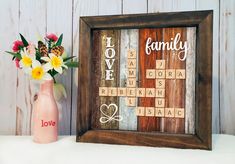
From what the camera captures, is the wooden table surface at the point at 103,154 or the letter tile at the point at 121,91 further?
the letter tile at the point at 121,91

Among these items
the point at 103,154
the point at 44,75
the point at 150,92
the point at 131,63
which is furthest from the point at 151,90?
the point at 44,75

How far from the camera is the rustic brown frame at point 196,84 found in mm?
780

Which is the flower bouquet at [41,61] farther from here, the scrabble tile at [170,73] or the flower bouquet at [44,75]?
the scrabble tile at [170,73]

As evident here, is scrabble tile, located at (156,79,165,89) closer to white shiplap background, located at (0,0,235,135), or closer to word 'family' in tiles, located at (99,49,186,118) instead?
word 'family' in tiles, located at (99,49,186,118)

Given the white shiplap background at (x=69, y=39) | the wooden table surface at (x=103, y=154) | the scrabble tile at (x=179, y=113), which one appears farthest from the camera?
the white shiplap background at (x=69, y=39)

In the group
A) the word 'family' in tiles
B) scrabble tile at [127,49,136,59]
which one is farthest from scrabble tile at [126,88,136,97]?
scrabble tile at [127,49,136,59]

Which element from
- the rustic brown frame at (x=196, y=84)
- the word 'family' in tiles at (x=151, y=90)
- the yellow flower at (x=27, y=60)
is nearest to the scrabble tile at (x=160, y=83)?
the word 'family' in tiles at (x=151, y=90)

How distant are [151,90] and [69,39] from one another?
451 millimetres

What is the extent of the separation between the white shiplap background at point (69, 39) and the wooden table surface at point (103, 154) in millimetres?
227

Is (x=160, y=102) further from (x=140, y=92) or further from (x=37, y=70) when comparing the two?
(x=37, y=70)

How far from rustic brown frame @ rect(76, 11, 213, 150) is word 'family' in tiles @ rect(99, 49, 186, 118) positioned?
0.06 meters

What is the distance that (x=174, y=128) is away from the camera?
821 millimetres

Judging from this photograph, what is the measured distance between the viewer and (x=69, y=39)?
109 centimetres

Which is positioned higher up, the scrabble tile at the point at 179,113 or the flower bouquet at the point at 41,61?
the flower bouquet at the point at 41,61
